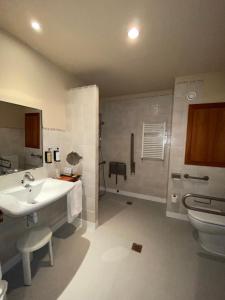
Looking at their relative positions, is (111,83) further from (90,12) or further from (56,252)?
(56,252)

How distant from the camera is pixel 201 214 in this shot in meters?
1.90

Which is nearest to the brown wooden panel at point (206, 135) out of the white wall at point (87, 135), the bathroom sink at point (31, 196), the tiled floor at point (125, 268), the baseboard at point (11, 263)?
the tiled floor at point (125, 268)

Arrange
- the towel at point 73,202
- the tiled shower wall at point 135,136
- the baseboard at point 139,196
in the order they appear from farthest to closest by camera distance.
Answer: the baseboard at point 139,196 < the tiled shower wall at point 135,136 < the towel at point 73,202

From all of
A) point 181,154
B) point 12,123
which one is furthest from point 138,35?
point 181,154

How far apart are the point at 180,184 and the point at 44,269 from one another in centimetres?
225

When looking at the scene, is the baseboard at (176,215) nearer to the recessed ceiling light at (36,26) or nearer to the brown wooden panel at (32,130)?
the brown wooden panel at (32,130)

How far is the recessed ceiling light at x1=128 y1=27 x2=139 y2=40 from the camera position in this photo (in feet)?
4.41

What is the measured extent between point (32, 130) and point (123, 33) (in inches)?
58.3

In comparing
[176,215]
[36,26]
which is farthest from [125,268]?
[36,26]

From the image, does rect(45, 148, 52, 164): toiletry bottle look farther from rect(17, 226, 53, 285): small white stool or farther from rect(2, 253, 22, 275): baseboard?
rect(2, 253, 22, 275): baseboard

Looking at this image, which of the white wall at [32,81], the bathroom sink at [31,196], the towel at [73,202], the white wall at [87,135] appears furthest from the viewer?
the white wall at [87,135]

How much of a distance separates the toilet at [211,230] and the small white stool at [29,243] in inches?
70.9

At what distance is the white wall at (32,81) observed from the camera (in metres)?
1.45

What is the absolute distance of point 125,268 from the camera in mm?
1546
